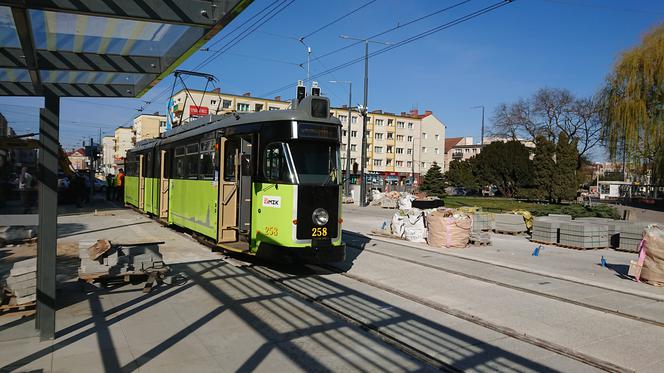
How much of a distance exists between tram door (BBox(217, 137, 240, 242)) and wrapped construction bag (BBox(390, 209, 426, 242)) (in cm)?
674

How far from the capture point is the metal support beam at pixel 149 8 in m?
4.42

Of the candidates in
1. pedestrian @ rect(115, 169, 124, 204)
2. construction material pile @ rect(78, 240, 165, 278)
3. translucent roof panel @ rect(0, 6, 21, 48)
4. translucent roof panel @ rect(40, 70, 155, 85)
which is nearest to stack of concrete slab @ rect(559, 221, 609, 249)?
construction material pile @ rect(78, 240, 165, 278)

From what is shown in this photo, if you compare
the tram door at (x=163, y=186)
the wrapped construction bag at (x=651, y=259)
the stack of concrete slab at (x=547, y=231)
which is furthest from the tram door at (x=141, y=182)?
the wrapped construction bag at (x=651, y=259)

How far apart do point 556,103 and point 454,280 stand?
55745mm

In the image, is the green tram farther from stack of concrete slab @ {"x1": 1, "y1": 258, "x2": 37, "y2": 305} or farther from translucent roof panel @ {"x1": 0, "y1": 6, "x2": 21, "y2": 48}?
translucent roof panel @ {"x1": 0, "y1": 6, "x2": 21, "y2": 48}

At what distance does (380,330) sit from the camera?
20.6 feet

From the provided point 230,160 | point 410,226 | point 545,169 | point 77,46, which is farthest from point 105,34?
point 545,169

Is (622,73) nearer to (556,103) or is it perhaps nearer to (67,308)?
(556,103)

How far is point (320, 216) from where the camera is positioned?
30.4 ft

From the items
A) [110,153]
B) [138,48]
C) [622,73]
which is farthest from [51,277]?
[110,153]

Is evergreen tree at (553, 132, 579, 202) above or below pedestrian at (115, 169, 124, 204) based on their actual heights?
above

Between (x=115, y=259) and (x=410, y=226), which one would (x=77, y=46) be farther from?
(x=410, y=226)

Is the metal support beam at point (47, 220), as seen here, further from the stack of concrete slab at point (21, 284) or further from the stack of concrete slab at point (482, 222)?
the stack of concrete slab at point (482, 222)

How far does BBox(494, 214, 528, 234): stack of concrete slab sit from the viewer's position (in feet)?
61.3
